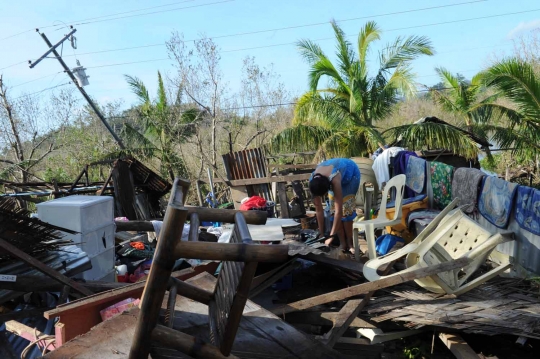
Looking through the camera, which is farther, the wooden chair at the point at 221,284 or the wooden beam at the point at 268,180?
the wooden beam at the point at 268,180

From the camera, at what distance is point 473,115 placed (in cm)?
1498

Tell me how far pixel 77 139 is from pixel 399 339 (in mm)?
17846

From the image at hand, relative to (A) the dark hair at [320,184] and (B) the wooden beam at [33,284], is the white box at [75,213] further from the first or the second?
(A) the dark hair at [320,184]

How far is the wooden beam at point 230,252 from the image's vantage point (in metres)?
1.66

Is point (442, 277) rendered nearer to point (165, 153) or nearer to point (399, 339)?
point (399, 339)


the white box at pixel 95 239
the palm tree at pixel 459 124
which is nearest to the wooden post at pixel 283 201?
the palm tree at pixel 459 124

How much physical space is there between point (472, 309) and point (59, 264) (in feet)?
12.1

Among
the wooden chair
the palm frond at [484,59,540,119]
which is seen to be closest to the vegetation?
the palm frond at [484,59,540,119]

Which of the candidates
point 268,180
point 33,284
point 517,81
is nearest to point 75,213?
point 33,284

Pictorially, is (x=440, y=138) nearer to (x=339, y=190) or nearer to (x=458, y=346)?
(x=339, y=190)

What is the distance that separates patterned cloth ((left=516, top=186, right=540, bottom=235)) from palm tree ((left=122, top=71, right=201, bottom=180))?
1249 centimetres

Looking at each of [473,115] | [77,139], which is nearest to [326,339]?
[473,115]

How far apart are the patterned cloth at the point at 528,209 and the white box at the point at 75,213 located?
4795 mm

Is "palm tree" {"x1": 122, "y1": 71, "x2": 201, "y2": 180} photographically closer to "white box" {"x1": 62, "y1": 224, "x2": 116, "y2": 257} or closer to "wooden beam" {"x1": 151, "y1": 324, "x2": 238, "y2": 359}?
"white box" {"x1": 62, "y1": 224, "x2": 116, "y2": 257}
